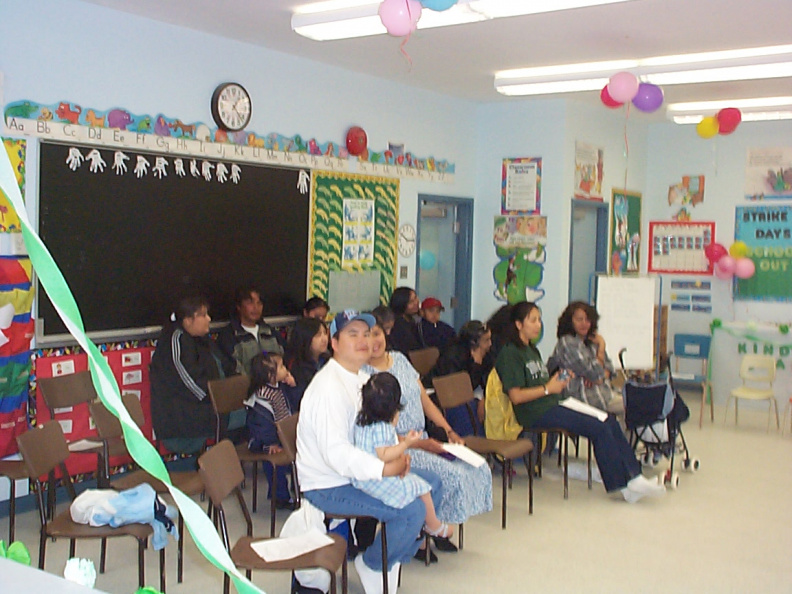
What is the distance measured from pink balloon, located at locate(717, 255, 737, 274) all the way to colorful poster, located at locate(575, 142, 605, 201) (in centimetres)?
149

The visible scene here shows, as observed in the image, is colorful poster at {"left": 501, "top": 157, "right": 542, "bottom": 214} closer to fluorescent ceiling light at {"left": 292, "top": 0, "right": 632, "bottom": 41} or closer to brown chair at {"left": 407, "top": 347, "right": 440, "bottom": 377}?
brown chair at {"left": 407, "top": 347, "right": 440, "bottom": 377}

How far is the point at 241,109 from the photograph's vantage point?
18.9 feet

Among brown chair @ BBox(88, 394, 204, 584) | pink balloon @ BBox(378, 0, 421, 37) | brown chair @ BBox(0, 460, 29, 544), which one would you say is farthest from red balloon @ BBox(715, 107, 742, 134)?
brown chair @ BBox(0, 460, 29, 544)

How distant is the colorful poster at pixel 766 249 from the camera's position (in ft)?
28.3

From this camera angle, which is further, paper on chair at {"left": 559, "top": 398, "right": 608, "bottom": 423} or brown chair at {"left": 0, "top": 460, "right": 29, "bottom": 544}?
paper on chair at {"left": 559, "top": 398, "right": 608, "bottom": 423}

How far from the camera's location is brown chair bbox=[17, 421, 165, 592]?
10.6ft

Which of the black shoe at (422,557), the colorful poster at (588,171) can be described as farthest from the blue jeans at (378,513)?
the colorful poster at (588,171)

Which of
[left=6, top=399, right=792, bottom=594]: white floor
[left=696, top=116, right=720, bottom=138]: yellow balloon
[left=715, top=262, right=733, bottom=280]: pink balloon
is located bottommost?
[left=6, top=399, right=792, bottom=594]: white floor

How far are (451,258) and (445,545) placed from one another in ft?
14.3

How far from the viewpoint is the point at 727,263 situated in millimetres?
8688

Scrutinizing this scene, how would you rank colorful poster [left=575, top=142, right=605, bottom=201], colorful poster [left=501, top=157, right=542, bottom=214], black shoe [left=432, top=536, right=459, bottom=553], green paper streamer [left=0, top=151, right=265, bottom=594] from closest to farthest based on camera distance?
green paper streamer [left=0, top=151, right=265, bottom=594] < black shoe [left=432, top=536, right=459, bottom=553] < colorful poster [left=501, top=157, right=542, bottom=214] < colorful poster [left=575, top=142, right=605, bottom=201]

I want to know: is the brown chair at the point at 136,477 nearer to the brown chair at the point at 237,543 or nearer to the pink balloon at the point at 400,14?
the brown chair at the point at 237,543

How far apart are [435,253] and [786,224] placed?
3710 millimetres

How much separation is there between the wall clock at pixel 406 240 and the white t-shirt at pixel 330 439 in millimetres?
3883
